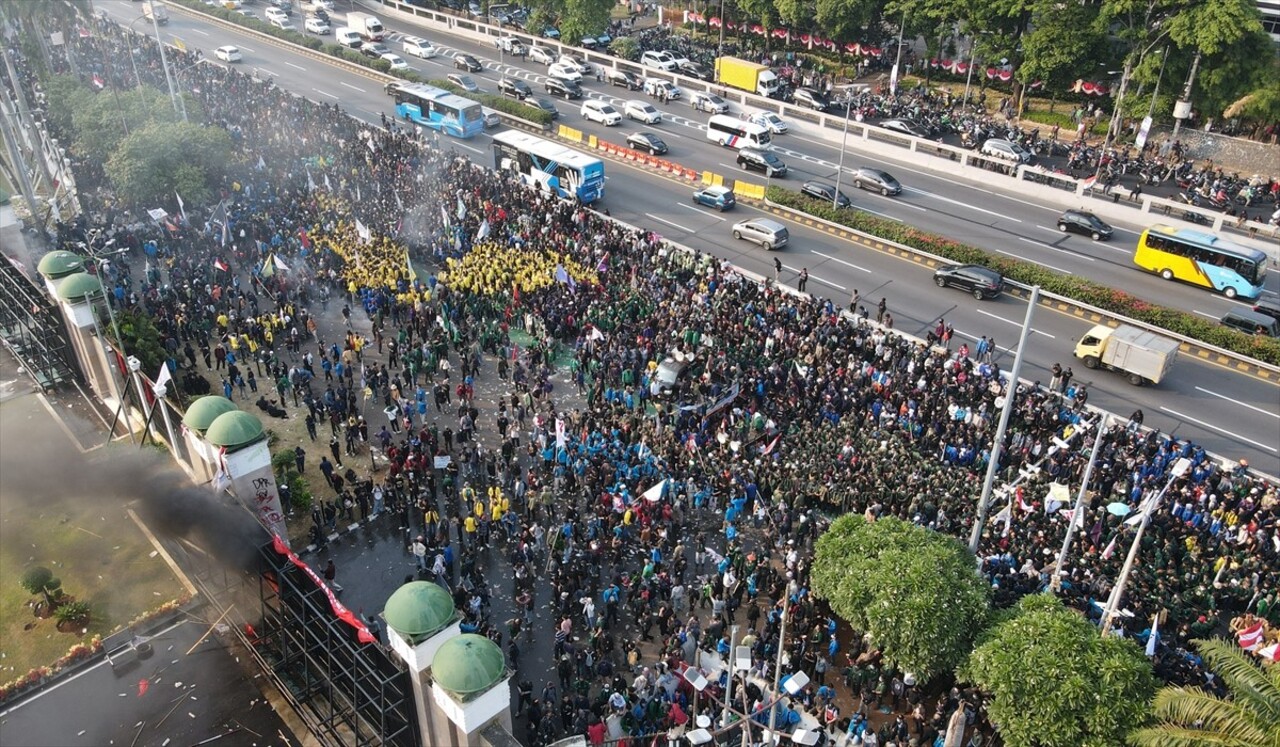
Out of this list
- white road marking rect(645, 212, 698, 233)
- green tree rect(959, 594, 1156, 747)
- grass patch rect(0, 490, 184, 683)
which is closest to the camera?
green tree rect(959, 594, 1156, 747)

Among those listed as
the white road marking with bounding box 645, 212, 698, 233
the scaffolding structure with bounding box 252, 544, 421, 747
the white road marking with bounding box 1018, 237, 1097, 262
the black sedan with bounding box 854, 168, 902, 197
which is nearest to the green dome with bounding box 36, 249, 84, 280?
the scaffolding structure with bounding box 252, 544, 421, 747

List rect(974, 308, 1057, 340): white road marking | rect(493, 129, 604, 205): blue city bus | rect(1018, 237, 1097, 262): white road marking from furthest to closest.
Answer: rect(493, 129, 604, 205): blue city bus
rect(1018, 237, 1097, 262): white road marking
rect(974, 308, 1057, 340): white road marking

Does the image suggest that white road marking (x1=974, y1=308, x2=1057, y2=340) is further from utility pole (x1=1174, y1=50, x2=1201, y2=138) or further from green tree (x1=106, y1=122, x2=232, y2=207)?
green tree (x1=106, y1=122, x2=232, y2=207)

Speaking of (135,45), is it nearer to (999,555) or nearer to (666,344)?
(666,344)

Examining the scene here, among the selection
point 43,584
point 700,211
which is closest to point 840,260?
point 700,211

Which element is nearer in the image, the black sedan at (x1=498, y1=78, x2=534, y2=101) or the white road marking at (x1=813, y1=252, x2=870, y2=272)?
the white road marking at (x1=813, y1=252, x2=870, y2=272)
